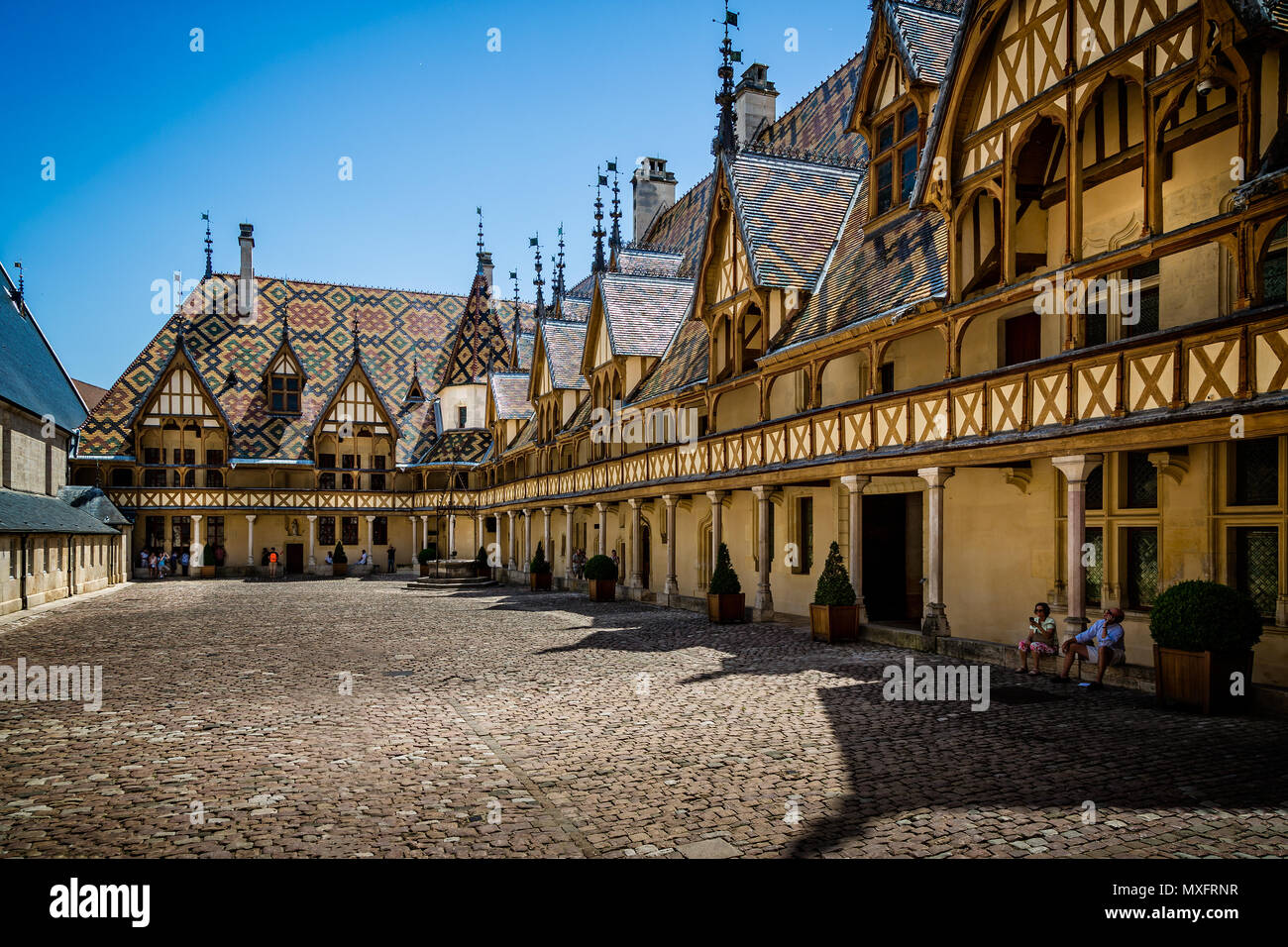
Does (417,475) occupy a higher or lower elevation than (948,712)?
higher

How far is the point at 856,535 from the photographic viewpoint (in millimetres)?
17031

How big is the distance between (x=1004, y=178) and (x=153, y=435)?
46046mm

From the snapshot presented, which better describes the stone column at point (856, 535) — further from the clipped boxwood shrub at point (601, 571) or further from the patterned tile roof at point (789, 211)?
the clipped boxwood shrub at point (601, 571)

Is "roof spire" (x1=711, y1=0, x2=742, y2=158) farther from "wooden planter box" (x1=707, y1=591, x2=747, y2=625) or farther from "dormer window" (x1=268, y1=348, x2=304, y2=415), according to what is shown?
"dormer window" (x1=268, y1=348, x2=304, y2=415)

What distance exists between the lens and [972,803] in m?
6.41

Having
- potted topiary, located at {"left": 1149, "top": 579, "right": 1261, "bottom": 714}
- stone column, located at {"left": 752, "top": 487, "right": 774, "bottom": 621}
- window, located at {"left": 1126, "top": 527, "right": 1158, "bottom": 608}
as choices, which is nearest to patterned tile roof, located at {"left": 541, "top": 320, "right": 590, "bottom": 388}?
stone column, located at {"left": 752, "top": 487, "right": 774, "bottom": 621}

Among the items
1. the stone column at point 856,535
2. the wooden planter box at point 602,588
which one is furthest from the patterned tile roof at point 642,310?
the stone column at point 856,535

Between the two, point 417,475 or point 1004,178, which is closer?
point 1004,178

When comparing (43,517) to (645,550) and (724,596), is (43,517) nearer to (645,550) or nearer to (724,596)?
(645,550)

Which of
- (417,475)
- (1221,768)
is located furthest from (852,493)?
(417,475)

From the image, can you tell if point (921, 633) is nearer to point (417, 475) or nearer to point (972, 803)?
point (972, 803)

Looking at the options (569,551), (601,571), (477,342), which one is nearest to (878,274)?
(601,571)
